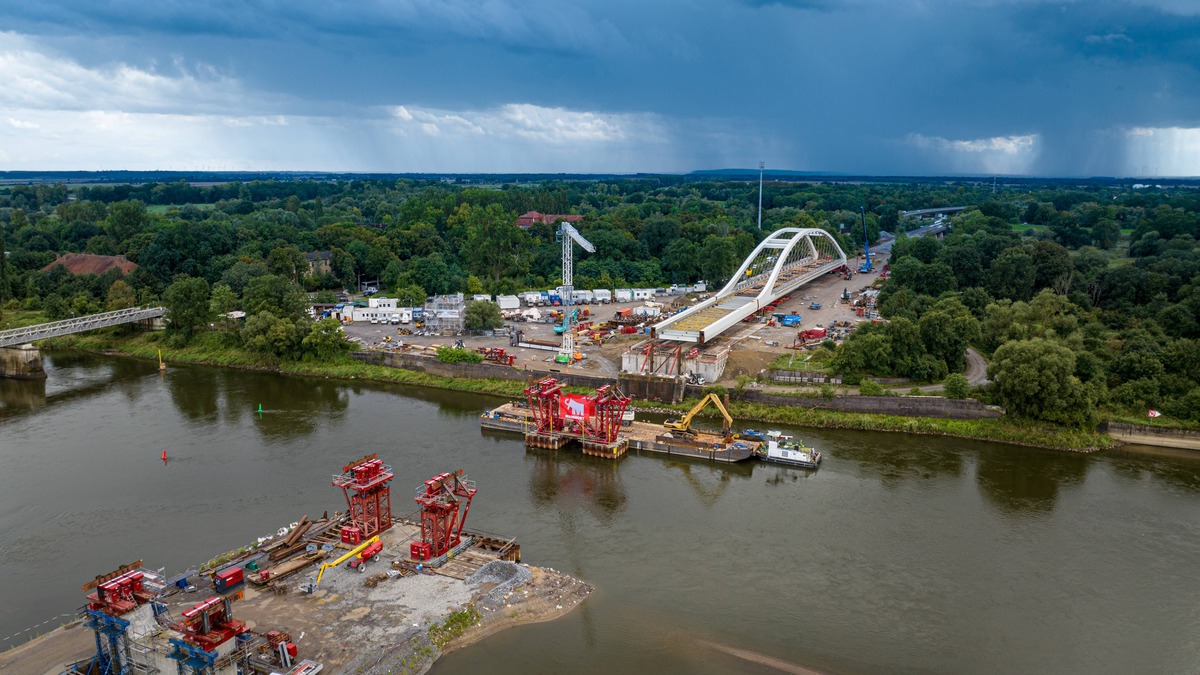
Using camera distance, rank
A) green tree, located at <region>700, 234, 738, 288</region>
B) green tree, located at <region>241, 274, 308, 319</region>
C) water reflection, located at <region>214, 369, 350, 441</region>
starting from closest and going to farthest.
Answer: water reflection, located at <region>214, 369, 350, 441</region>, green tree, located at <region>241, 274, 308, 319</region>, green tree, located at <region>700, 234, 738, 288</region>

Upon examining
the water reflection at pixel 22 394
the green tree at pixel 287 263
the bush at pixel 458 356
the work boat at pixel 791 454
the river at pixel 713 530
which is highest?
the green tree at pixel 287 263

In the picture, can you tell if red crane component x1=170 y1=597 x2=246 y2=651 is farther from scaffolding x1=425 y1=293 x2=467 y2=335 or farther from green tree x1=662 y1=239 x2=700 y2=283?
green tree x1=662 y1=239 x2=700 y2=283

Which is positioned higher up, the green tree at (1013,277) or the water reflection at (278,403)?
the green tree at (1013,277)

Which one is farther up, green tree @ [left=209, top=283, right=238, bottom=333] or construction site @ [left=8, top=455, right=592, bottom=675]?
green tree @ [left=209, top=283, right=238, bottom=333]

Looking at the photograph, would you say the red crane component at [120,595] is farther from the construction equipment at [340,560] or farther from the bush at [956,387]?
the bush at [956,387]

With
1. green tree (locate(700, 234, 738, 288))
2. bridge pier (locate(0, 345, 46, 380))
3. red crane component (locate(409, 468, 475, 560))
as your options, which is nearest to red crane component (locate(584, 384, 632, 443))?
red crane component (locate(409, 468, 475, 560))

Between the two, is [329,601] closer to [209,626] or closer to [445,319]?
[209,626]

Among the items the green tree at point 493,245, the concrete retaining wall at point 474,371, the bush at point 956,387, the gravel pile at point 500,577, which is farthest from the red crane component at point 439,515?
the green tree at point 493,245
